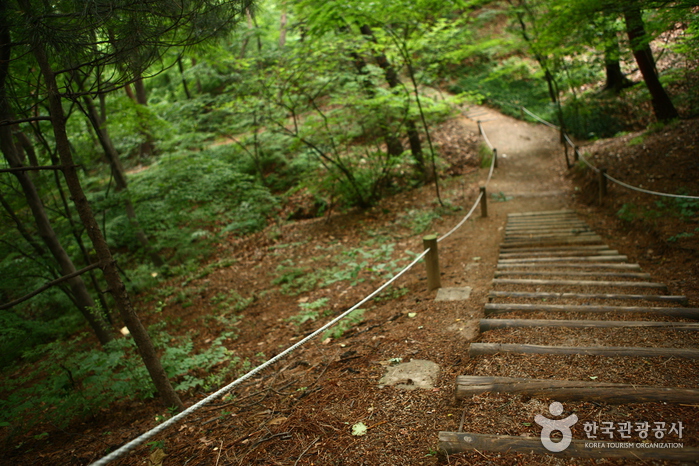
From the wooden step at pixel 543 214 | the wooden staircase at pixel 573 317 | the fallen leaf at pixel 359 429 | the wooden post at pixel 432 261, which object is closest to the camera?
the wooden staircase at pixel 573 317

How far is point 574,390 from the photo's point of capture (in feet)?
7.57

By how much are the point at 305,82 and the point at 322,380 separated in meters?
8.19

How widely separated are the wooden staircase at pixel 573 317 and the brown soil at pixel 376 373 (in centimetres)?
8

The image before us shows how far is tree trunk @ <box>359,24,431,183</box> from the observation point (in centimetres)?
1109

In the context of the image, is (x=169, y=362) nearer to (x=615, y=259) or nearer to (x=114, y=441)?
(x=114, y=441)

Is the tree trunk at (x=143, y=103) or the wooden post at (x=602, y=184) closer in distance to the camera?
the tree trunk at (x=143, y=103)

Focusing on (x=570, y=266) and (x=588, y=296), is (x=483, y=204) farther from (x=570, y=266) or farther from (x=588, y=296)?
(x=588, y=296)

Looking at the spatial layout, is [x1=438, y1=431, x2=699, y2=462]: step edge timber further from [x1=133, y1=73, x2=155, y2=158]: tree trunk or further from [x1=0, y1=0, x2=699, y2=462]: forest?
[x1=133, y1=73, x2=155, y2=158]: tree trunk

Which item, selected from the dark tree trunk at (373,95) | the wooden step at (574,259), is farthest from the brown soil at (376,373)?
the dark tree trunk at (373,95)

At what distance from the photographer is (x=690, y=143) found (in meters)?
7.87

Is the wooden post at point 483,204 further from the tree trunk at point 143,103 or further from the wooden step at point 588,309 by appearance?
the tree trunk at point 143,103

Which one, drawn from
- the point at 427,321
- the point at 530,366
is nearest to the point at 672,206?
the point at 427,321

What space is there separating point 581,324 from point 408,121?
29.6 feet

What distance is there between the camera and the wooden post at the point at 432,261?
507cm
